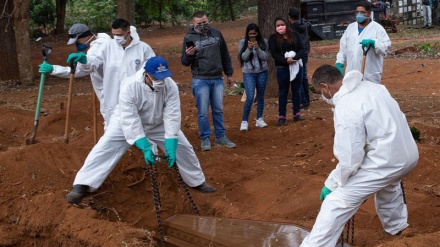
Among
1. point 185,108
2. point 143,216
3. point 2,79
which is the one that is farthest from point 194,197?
point 2,79

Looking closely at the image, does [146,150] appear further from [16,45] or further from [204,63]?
[16,45]

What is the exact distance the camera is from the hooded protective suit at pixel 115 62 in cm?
914

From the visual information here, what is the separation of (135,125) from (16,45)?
997 centimetres

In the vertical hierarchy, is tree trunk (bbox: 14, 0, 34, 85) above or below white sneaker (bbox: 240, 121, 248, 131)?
above

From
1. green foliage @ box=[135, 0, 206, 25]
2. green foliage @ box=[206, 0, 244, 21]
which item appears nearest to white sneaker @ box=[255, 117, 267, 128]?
green foliage @ box=[135, 0, 206, 25]

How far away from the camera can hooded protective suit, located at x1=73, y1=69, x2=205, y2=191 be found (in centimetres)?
762

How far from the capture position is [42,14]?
1389 inches

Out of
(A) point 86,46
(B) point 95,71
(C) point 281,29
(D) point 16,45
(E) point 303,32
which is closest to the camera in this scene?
(B) point 95,71

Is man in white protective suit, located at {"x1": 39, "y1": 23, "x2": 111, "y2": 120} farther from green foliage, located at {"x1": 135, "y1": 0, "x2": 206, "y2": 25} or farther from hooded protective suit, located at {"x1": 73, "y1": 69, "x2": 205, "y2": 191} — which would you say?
green foliage, located at {"x1": 135, "y1": 0, "x2": 206, "y2": 25}

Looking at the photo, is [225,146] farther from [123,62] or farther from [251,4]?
[251,4]

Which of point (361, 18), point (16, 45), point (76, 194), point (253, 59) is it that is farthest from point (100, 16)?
point (76, 194)

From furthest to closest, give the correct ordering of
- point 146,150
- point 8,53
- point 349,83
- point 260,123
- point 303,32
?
point 8,53 < point 303,32 < point 260,123 < point 146,150 < point 349,83

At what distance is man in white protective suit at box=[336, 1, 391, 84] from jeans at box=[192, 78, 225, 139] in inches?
68.5

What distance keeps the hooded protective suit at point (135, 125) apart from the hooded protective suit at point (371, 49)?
10.5 ft
